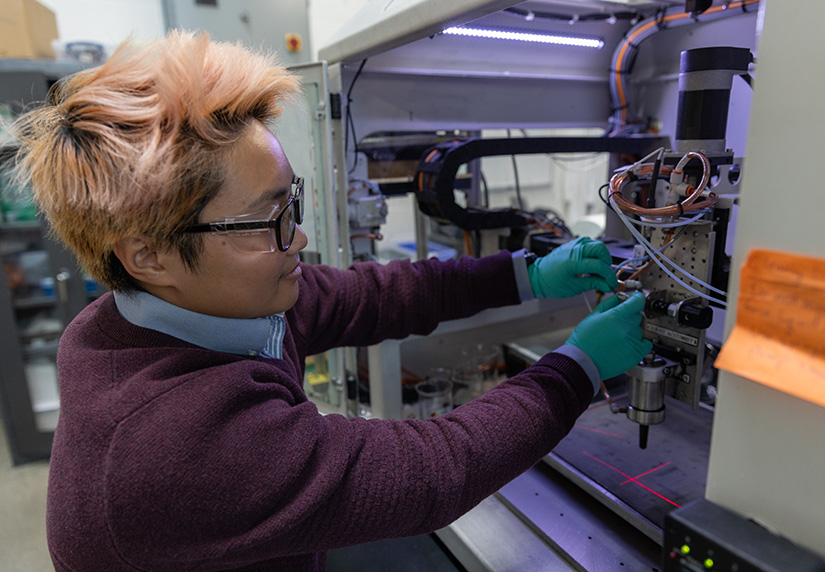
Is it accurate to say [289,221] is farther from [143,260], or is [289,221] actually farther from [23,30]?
[23,30]

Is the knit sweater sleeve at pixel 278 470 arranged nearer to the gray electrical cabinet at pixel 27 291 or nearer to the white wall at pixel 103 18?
the gray electrical cabinet at pixel 27 291

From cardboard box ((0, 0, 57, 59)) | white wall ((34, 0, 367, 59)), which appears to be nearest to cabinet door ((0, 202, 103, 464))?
cardboard box ((0, 0, 57, 59))

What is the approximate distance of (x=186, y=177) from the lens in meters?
0.62

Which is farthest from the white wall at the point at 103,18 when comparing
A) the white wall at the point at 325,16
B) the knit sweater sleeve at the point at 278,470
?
the knit sweater sleeve at the point at 278,470

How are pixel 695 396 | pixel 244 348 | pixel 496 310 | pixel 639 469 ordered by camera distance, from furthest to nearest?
pixel 496 310
pixel 639 469
pixel 695 396
pixel 244 348

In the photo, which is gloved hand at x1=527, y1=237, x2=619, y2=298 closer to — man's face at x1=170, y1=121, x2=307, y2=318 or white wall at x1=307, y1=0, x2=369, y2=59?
Result: man's face at x1=170, y1=121, x2=307, y2=318

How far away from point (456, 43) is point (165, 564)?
4.38 feet

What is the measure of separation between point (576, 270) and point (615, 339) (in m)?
0.26

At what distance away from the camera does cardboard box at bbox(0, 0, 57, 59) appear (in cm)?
229

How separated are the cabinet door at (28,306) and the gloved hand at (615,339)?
2530mm

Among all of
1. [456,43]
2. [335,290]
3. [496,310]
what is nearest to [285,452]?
[335,290]

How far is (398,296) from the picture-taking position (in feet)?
3.68

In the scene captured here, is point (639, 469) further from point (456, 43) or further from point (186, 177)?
point (456, 43)

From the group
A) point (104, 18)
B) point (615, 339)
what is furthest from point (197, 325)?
point (104, 18)
